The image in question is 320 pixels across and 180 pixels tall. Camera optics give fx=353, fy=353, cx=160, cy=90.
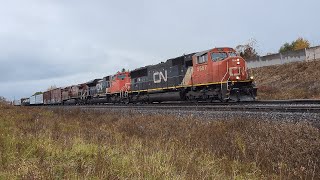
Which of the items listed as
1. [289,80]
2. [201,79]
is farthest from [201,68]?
[289,80]

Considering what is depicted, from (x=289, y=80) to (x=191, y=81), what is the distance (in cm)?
1661

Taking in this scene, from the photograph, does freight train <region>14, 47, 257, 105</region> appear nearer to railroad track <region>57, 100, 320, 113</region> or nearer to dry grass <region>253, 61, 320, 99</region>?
railroad track <region>57, 100, 320, 113</region>

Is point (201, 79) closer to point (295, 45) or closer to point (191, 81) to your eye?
point (191, 81)

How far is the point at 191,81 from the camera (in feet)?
72.8

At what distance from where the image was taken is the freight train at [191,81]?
63.7ft

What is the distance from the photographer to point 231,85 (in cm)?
1900

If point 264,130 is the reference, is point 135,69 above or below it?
above

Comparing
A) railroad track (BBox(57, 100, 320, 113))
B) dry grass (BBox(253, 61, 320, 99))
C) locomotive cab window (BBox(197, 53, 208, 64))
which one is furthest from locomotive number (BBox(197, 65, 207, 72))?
dry grass (BBox(253, 61, 320, 99))

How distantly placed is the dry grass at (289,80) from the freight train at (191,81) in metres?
7.95

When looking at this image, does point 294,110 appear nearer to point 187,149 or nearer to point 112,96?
point 187,149

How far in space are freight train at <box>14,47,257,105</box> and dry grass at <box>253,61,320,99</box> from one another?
7.95 metres

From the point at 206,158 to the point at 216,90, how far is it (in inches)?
505

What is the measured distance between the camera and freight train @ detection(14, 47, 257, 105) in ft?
63.7

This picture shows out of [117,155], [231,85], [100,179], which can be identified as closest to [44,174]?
[100,179]
